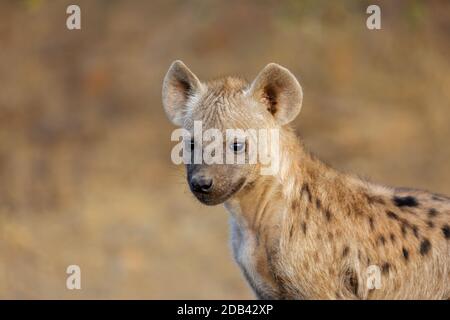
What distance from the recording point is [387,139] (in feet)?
47.5

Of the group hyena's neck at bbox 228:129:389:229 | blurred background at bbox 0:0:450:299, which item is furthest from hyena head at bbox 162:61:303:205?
blurred background at bbox 0:0:450:299

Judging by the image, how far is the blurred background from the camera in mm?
13562

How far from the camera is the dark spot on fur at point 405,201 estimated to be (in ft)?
22.3

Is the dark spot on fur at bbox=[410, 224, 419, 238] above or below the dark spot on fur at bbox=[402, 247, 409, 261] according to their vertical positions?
above

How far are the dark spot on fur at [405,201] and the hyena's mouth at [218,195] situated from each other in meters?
1.06

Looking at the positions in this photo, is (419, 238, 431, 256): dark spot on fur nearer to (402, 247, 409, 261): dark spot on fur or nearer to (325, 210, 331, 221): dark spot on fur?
(402, 247, 409, 261): dark spot on fur

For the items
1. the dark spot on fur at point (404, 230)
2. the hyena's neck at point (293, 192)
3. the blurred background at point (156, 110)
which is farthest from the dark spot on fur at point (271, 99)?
the blurred background at point (156, 110)

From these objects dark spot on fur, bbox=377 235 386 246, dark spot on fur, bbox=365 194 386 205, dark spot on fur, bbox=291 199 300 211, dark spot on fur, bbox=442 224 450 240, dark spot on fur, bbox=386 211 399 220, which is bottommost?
dark spot on fur, bbox=377 235 386 246

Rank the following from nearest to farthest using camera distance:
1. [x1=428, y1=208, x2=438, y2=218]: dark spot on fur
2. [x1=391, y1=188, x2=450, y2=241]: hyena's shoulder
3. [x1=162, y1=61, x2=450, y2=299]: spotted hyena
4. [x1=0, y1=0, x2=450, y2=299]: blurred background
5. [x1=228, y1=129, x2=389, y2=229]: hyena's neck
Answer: [x1=162, y1=61, x2=450, y2=299]: spotted hyena, [x1=228, y1=129, x2=389, y2=229]: hyena's neck, [x1=391, y1=188, x2=450, y2=241]: hyena's shoulder, [x1=428, y1=208, x2=438, y2=218]: dark spot on fur, [x1=0, y1=0, x2=450, y2=299]: blurred background

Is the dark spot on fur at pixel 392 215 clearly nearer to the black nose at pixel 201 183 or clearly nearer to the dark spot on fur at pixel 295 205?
the dark spot on fur at pixel 295 205

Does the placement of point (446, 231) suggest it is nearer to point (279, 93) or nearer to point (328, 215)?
point (328, 215)

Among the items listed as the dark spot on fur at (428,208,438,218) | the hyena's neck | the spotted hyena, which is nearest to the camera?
the spotted hyena

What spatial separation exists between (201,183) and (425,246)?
1.42 m

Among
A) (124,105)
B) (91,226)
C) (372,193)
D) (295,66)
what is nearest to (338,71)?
(295,66)
